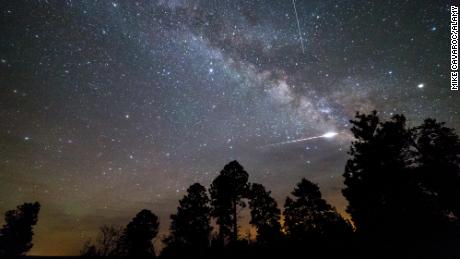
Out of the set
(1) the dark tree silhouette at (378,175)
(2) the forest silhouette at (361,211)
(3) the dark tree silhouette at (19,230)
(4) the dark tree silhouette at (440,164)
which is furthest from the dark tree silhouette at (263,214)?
(3) the dark tree silhouette at (19,230)

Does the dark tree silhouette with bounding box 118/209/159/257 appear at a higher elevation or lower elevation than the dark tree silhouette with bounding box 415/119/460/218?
lower

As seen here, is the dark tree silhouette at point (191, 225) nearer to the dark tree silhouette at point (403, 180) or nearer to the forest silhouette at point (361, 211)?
the forest silhouette at point (361, 211)

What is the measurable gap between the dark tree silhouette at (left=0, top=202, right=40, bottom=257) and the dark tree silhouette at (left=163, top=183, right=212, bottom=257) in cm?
3095

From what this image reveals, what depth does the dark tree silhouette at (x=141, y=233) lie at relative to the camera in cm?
3631

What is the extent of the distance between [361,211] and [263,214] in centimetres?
1289

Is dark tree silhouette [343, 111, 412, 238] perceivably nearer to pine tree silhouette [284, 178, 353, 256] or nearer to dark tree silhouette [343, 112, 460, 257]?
dark tree silhouette [343, 112, 460, 257]

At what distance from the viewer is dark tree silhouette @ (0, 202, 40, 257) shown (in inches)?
1722

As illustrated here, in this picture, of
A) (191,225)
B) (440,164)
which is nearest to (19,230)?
(191,225)

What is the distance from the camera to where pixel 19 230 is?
44.4 meters

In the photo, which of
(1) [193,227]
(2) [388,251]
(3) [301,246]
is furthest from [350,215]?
(1) [193,227]

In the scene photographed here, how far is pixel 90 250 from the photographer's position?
62.0 metres

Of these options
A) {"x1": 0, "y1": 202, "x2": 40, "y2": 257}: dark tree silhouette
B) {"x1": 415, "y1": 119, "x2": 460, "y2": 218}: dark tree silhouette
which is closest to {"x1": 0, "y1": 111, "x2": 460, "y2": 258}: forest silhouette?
{"x1": 415, "y1": 119, "x2": 460, "y2": 218}: dark tree silhouette

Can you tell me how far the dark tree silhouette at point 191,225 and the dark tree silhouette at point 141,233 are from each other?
5.17m

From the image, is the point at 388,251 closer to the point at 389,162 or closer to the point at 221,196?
the point at 389,162
